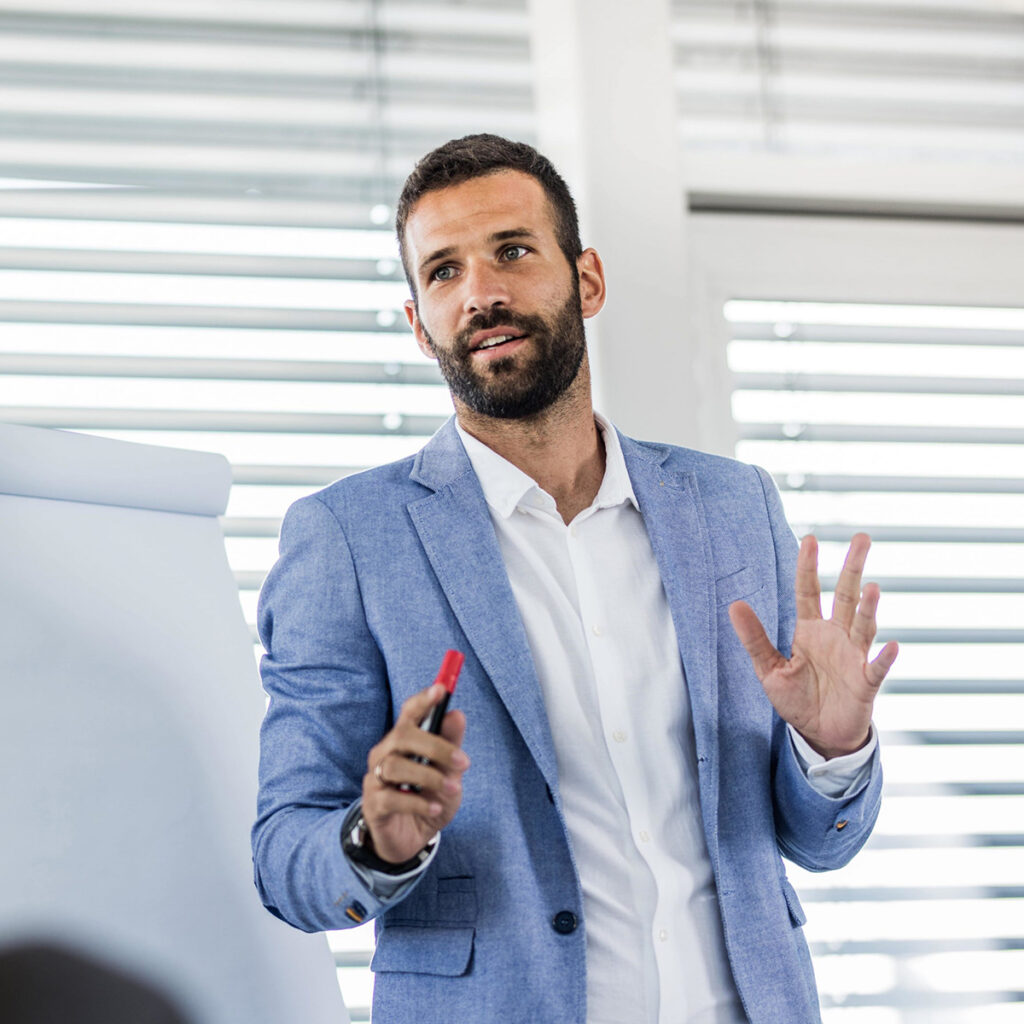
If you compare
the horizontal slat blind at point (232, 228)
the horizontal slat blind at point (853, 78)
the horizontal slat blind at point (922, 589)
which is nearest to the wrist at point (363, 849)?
the horizontal slat blind at point (232, 228)

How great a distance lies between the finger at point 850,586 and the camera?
4.08ft

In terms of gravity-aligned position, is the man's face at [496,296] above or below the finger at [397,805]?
above

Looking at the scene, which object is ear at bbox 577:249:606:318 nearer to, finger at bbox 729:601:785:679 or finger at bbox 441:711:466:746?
finger at bbox 729:601:785:679

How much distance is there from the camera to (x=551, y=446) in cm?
153

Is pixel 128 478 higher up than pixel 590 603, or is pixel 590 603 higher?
pixel 128 478

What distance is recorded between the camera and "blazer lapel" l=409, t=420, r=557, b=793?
1.26 meters

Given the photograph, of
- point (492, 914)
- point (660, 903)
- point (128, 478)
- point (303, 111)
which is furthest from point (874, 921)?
point (303, 111)

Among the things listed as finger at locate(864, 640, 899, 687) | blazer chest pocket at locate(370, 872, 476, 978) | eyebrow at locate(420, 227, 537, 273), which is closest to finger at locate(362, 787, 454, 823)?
blazer chest pocket at locate(370, 872, 476, 978)

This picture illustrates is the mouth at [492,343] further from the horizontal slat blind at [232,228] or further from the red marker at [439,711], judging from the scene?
the horizontal slat blind at [232,228]

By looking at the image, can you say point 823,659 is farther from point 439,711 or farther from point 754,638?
point 439,711

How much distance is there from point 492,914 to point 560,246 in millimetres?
855

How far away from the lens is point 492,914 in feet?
3.96

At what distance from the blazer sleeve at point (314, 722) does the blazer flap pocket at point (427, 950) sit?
92mm

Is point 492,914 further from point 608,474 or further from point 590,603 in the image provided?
point 608,474
